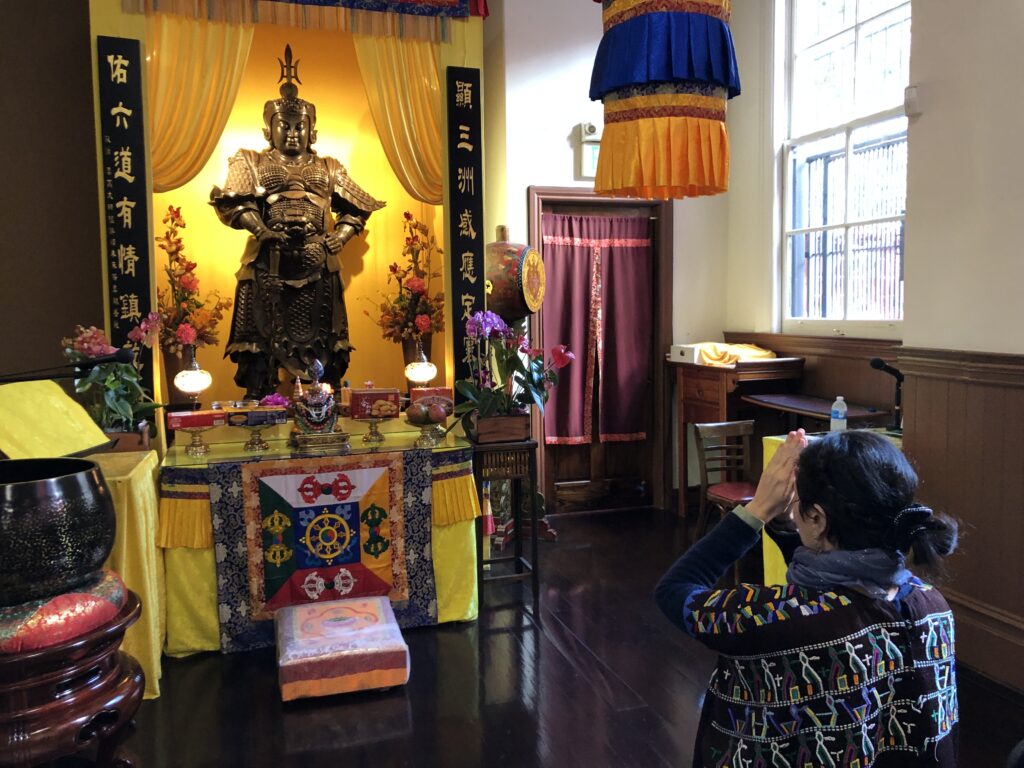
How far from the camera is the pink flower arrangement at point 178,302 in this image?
4.42m

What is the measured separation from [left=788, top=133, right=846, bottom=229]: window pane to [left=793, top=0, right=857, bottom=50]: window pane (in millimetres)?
624

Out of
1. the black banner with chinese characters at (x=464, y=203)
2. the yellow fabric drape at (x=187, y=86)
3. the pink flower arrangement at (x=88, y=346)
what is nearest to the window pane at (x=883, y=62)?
the black banner with chinese characters at (x=464, y=203)

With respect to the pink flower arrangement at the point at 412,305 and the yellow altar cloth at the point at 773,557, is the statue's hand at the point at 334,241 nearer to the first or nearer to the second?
the pink flower arrangement at the point at 412,305

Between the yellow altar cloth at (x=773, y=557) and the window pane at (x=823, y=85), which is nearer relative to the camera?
the yellow altar cloth at (x=773, y=557)

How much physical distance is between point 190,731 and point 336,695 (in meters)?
0.50

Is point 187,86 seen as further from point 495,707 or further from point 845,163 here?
point 845,163

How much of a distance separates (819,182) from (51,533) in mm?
4602

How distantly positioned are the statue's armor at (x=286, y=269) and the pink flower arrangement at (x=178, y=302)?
0.18m

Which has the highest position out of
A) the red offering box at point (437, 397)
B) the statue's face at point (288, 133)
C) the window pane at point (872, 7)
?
the window pane at point (872, 7)

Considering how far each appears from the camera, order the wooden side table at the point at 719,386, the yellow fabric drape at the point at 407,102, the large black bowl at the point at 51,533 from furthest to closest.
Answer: the wooden side table at the point at 719,386, the yellow fabric drape at the point at 407,102, the large black bowl at the point at 51,533

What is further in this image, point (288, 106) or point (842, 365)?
point (288, 106)

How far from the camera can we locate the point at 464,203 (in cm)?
439

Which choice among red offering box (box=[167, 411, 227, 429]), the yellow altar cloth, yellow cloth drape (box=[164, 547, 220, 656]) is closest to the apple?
red offering box (box=[167, 411, 227, 429])

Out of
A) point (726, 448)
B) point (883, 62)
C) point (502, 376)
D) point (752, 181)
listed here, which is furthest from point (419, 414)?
point (883, 62)
